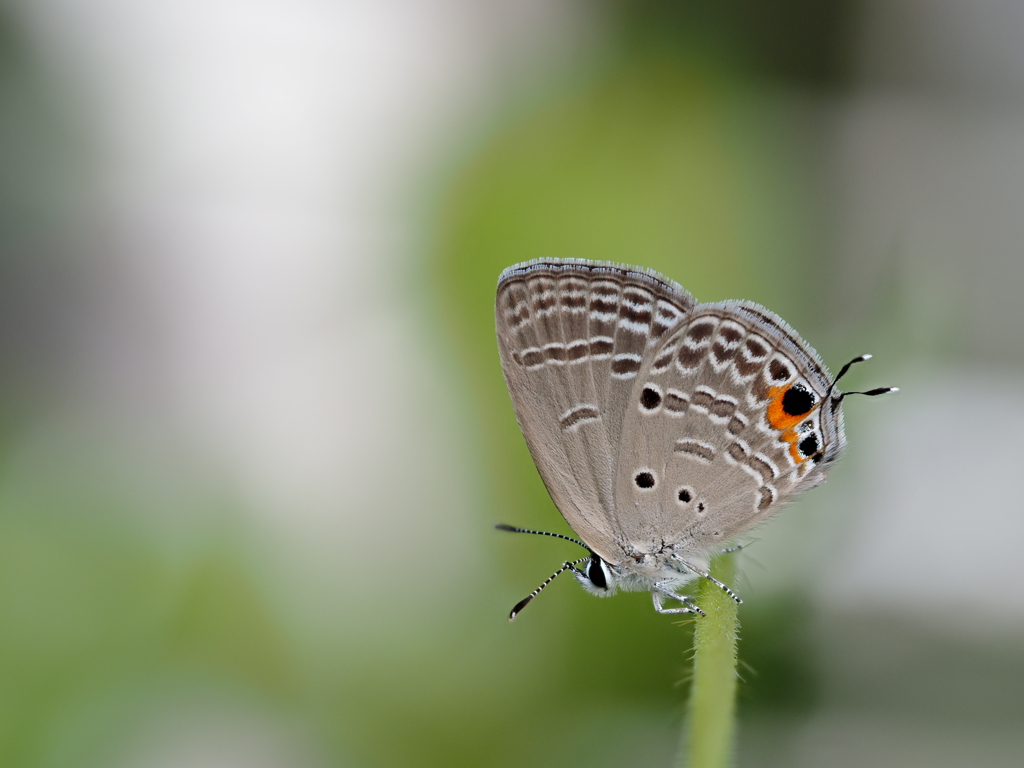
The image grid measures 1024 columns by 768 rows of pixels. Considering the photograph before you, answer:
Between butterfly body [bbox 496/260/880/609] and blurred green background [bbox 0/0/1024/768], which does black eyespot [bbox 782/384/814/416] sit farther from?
blurred green background [bbox 0/0/1024/768]

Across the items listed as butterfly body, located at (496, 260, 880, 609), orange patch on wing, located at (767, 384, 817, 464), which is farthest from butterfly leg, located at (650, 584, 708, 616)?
orange patch on wing, located at (767, 384, 817, 464)

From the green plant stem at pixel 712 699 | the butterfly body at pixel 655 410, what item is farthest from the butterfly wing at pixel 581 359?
the green plant stem at pixel 712 699

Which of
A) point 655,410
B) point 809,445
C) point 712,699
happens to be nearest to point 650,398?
point 655,410

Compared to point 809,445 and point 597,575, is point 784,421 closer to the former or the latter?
point 809,445

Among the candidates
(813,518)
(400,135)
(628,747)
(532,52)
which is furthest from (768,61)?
(628,747)

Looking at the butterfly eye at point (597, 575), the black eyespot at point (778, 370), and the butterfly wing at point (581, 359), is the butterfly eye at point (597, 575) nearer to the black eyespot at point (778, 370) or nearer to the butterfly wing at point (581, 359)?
the butterfly wing at point (581, 359)

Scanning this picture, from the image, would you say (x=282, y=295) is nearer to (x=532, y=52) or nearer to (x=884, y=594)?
(x=532, y=52)

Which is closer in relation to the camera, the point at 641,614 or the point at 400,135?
the point at 641,614

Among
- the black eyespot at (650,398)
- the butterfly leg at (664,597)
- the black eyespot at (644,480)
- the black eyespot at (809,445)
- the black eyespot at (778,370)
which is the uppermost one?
the black eyespot at (778,370)
